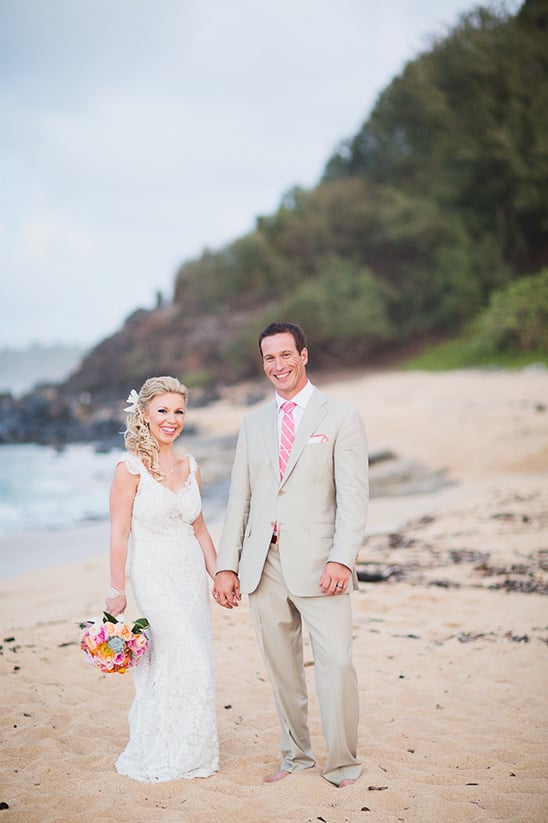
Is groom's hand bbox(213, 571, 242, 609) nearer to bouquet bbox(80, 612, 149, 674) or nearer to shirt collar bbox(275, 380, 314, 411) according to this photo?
bouquet bbox(80, 612, 149, 674)

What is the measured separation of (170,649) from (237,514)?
73 centimetres

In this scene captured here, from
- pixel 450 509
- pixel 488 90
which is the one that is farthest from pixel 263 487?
pixel 488 90

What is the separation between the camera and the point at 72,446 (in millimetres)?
26000

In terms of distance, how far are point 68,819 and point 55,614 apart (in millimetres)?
3903

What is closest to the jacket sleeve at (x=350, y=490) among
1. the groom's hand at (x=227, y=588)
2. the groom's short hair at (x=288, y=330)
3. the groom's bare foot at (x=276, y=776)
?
the groom's short hair at (x=288, y=330)

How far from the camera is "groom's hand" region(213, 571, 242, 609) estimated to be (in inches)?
142

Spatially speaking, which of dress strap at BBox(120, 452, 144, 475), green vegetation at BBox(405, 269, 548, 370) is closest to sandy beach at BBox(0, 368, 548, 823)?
dress strap at BBox(120, 452, 144, 475)

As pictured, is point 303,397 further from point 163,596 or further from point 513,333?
point 513,333

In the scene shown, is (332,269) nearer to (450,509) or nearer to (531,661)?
(450,509)

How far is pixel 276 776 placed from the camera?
11.8 ft

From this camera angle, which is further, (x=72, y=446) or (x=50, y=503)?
(x=72, y=446)

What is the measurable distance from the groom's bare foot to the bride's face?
1721 millimetres

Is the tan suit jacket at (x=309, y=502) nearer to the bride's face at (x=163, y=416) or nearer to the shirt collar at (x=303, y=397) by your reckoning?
the shirt collar at (x=303, y=397)

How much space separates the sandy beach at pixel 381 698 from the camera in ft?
11.1
